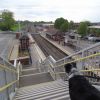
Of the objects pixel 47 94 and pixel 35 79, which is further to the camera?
pixel 35 79

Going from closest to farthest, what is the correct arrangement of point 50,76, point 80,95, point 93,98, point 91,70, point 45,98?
point 93,98, point 80,95, point 45,98, point 91,70, point 50,76

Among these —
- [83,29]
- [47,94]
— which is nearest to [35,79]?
[47,94]

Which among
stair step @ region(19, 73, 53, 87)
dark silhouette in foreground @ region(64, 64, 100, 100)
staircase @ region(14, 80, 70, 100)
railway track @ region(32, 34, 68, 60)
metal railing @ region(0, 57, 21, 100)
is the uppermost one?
dark silhouette in foreground @ region(64, 64, 100, 100)

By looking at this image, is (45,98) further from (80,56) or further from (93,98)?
(93,98)

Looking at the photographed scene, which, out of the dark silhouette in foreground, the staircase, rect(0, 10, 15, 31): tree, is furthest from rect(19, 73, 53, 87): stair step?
rect(0, 10, 15, 31): tree

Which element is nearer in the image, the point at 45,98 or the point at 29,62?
the point at 45,98

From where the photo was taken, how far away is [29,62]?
30781 millimetres

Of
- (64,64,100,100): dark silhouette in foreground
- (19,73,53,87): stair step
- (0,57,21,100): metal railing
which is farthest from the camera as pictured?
(19,73,53,87): stair step

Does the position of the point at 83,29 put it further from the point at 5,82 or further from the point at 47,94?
the point at 5,82

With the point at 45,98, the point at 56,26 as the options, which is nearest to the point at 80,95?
the point at 45,98

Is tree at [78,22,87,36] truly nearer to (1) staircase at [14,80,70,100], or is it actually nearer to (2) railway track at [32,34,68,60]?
(2) railway track at [32,34,68,60]

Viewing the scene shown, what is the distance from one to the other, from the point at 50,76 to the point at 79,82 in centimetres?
1144

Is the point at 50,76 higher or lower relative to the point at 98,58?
lower

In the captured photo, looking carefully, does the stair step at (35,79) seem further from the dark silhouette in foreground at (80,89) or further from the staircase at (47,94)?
the dark silhouette in foreground at (80,89)
